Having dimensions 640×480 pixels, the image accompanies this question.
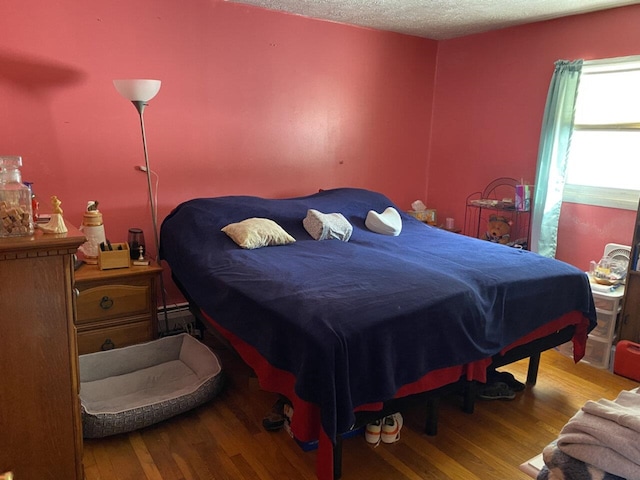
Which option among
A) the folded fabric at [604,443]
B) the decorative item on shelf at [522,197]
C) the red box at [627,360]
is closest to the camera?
the folded fabric at [604,443]

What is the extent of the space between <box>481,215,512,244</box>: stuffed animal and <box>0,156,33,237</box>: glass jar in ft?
10.6

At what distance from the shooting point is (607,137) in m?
3.31

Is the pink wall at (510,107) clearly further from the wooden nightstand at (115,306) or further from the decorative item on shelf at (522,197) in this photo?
the wooden nightstand at (115,306)

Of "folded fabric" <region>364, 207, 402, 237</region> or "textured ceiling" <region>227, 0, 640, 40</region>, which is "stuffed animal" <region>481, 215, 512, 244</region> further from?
"textured ceiling" <region>227, 0, 640, 40</region>

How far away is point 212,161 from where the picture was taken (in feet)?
11.0

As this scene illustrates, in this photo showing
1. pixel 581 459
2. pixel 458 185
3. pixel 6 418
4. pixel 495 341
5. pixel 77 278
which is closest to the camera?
pixel 581 459

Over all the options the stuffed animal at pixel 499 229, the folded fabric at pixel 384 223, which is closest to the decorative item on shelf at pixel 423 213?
the stuffed animal at pixel 499 229

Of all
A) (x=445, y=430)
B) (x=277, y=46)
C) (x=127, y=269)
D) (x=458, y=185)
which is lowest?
(x=445, y=430)

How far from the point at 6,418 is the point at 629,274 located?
10.4 ft

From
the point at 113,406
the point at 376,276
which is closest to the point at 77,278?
the point at 113,406

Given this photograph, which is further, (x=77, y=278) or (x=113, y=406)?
(x=77, y=278)

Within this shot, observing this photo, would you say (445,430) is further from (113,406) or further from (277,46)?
(277,46)

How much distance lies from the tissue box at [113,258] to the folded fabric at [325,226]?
3.60 ft

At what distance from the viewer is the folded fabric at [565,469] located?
93 cm
